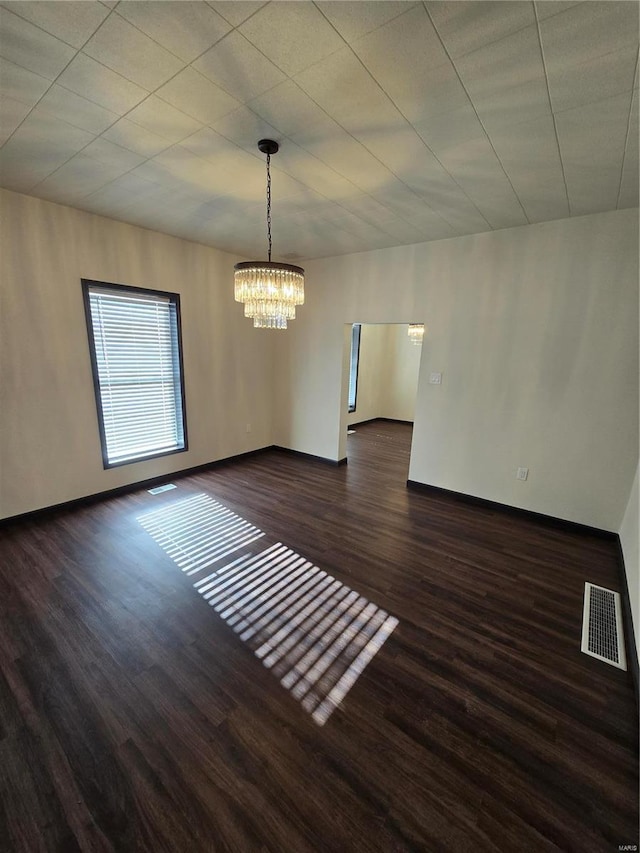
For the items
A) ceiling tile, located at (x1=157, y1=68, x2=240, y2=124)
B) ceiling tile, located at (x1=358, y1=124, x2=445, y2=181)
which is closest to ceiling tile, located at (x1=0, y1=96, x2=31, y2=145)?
ceiling tile, located at (x1=157, y1=68, x2=240, y2=124)

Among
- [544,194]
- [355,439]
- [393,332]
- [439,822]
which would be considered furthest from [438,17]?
[393,332]

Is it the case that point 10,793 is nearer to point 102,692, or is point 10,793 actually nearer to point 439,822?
point 102,692

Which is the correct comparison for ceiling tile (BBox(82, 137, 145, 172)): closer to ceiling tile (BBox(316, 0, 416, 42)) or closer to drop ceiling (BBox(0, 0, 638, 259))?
drop ceiling (BBox(0, 0, 638, 259))

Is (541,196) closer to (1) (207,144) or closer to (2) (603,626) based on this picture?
(1) (207,144)

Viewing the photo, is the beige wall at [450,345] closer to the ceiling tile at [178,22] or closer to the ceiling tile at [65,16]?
the ceiling tile at [65,16]

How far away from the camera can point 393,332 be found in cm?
774

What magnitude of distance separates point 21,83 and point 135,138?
0.52 m

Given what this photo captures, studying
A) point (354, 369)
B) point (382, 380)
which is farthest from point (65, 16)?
point (382, 380)

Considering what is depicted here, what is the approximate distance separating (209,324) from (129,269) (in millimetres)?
1042

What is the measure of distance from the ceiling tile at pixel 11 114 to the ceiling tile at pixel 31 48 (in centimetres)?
32

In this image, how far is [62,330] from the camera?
3.07 m

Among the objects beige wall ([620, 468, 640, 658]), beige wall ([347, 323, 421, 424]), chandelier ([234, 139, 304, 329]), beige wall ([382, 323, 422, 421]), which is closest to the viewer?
beige wall ([620, 468, 640, 658])

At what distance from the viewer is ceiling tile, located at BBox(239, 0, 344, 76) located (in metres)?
1.17

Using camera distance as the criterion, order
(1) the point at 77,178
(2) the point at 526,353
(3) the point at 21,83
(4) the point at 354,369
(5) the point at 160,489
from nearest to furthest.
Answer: (3) the point at 21,83, (1) the point at 77,178, (2) the point at 526,353, (5) the point at 160,489, (4) the point at 354,369
